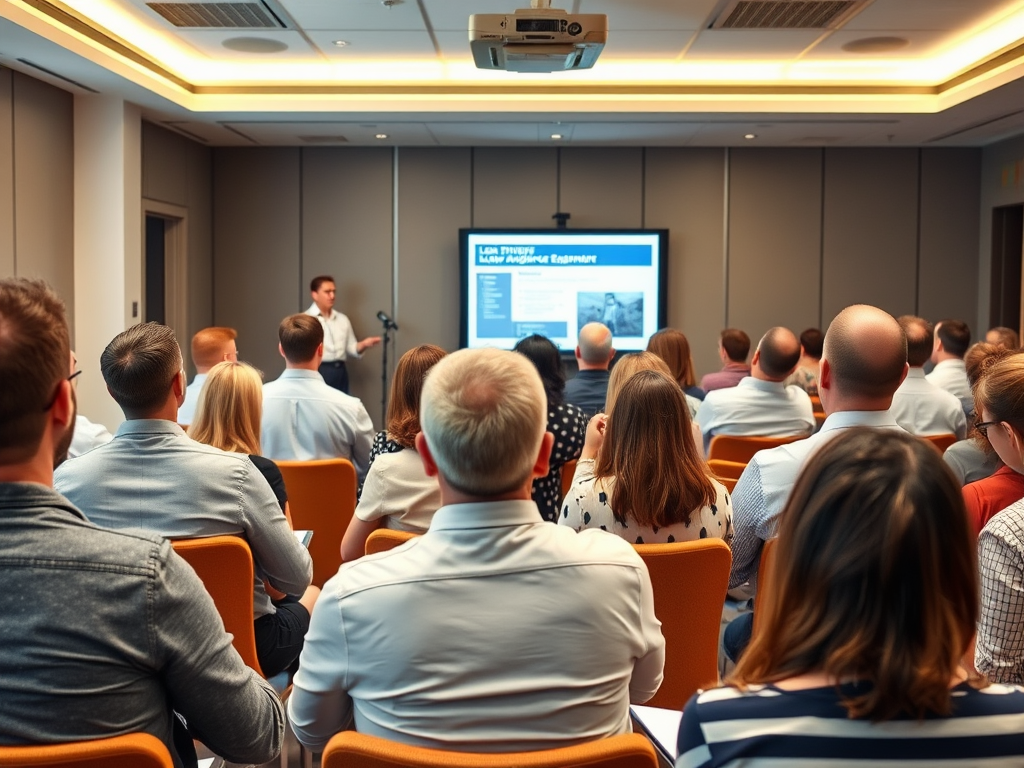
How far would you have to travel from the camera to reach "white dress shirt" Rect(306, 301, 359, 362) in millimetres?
9133

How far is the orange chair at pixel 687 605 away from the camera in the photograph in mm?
2236

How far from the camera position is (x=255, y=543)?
2.52m

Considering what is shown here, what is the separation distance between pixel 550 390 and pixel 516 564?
2.82 meters

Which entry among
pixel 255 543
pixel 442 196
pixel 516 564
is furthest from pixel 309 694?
pixel 442 196

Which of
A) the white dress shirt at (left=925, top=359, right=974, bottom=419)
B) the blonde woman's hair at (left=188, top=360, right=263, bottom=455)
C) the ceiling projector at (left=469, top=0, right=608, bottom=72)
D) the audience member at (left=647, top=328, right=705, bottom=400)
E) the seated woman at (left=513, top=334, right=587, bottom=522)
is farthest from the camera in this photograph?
the white dress shirt at (left=925, top=359, right=974, bottom=419)

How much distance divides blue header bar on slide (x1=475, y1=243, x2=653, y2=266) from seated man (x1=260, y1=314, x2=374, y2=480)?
16.4 feet

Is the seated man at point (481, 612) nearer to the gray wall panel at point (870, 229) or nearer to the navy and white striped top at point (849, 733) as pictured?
the navy and white striped top at point (849, 733)

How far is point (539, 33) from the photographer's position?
15.7 feet

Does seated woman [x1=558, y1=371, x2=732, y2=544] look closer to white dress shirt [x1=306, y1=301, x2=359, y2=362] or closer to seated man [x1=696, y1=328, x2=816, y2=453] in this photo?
seated man [x1=696, y1=328, x2=816, y2=453]

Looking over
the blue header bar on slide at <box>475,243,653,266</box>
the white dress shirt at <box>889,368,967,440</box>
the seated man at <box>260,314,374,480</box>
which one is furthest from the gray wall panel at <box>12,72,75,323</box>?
the white dress shirt at <box>889,368,967,440</box>

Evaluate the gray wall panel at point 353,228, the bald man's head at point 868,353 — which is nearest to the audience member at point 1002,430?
the bald man's head at point 868,353

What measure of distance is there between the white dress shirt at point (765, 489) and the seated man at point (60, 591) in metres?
1.70

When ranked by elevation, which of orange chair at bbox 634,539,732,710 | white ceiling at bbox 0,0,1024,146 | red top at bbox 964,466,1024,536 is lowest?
orange chair at bbox 634,539,732,710

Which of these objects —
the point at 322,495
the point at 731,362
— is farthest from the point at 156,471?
the point at 731,362
